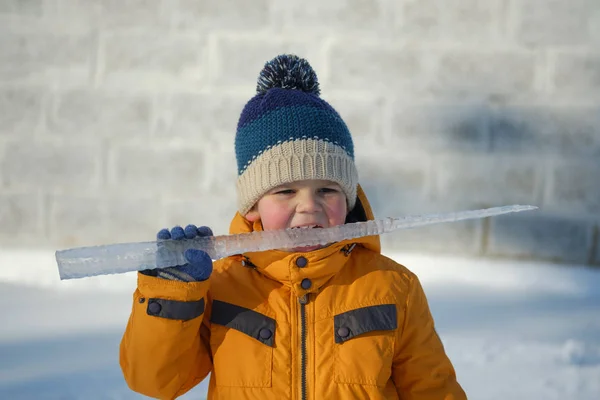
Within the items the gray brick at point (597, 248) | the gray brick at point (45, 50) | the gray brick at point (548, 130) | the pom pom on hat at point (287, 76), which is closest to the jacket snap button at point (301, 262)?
the pom pom on hat at point (287, 76)

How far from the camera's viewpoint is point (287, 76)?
110 cm

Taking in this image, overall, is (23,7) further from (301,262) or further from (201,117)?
(301,262)

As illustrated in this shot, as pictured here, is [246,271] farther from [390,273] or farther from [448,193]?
[448,193]

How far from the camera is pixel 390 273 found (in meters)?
1.04

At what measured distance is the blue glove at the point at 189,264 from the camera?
0.85 m

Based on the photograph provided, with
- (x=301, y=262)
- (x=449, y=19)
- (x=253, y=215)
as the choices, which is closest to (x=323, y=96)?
(x=449, y=19)

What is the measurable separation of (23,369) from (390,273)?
1.05 m

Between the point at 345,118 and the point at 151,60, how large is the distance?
695mm

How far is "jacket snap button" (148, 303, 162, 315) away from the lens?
88 cm


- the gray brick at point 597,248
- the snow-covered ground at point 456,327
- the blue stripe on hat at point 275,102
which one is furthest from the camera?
the gray brick at point 597,248

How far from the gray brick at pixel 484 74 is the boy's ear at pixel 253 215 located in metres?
1.23

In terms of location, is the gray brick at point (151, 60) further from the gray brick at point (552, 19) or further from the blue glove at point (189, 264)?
the blue glove at point (189, 264)

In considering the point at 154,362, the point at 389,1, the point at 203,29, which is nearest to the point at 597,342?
the point at 389,1

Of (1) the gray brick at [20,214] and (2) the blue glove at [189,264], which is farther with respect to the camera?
(1) the gray brick at [20,214]
